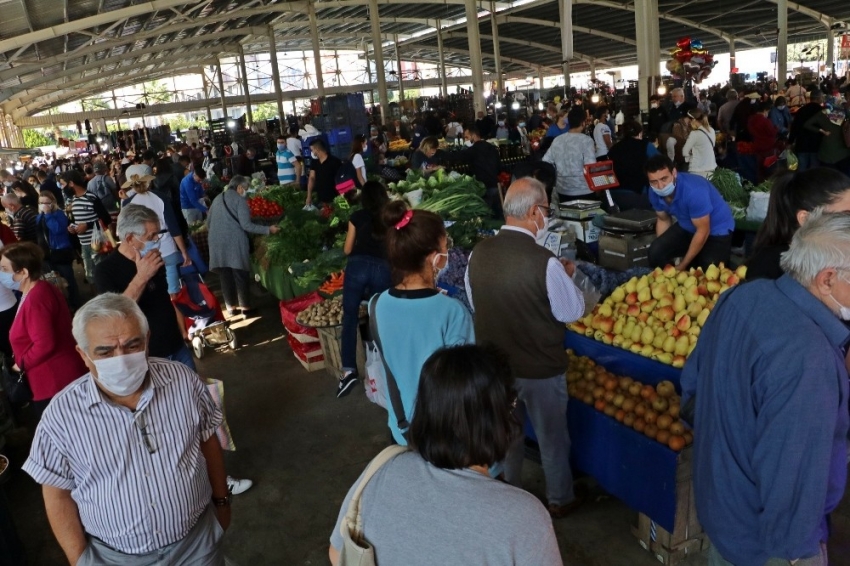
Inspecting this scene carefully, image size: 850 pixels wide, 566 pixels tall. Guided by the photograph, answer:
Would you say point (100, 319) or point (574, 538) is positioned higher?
point (100, 319)

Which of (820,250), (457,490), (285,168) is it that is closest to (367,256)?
(820,250)

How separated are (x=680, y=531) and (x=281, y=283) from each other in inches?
198

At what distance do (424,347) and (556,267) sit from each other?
71 cm

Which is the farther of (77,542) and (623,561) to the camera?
(623,561)

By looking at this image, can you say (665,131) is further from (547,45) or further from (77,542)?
→ (547,45)

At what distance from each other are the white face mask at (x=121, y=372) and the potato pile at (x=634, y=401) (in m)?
2.07

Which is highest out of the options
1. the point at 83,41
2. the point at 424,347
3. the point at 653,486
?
the point at 83,41

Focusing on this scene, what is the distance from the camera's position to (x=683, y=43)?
14.3 m

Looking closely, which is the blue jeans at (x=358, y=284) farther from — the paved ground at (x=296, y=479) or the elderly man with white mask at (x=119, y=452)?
the elderly man with white mask at (x=119, y=452)

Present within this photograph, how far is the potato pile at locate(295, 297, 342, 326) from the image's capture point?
204 inches

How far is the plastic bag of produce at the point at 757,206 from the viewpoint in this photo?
579cm

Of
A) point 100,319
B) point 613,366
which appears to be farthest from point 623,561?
point 100,319

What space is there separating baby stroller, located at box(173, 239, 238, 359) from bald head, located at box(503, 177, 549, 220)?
3.42m

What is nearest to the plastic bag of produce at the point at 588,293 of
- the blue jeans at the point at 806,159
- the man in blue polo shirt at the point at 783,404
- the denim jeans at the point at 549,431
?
the denim jeans at the point at 549,431
